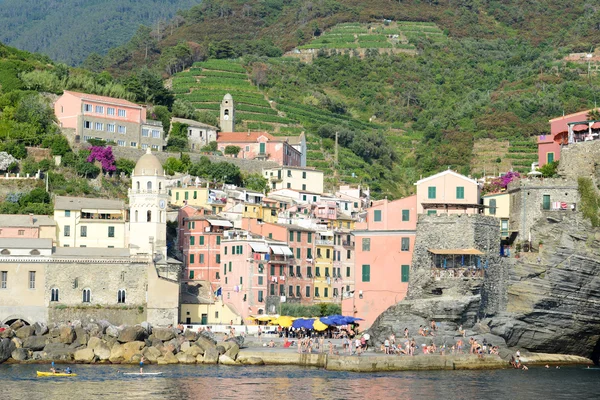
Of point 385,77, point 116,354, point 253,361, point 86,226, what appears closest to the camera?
point 253,361

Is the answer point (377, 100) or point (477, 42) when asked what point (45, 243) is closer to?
point (377, 100)

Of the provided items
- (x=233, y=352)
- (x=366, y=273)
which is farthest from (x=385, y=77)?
(x=233, y=352)

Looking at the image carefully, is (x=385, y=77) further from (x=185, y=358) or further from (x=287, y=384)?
(x=287, y=384)

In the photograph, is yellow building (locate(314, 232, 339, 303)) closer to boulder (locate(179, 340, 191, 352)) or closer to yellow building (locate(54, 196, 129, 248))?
yellow building (locate(54, 196, 129, 248))

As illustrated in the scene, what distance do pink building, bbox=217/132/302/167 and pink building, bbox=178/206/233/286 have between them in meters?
24.5

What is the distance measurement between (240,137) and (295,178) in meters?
11.0

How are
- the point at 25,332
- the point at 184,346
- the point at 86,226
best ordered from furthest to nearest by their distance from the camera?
the point at 86,226 < the point at 25,332 < the point at 184,346

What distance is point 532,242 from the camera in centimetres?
7319

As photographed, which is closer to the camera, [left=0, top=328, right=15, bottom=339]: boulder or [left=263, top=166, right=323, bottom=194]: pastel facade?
[left=0, top=328, right=15, bottom=339]: boulder

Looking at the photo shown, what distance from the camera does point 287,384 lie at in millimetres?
60062

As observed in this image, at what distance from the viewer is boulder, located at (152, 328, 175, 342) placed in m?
71.2

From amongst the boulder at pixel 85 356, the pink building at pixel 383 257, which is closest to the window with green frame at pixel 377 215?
the pink building at pixel 383 257

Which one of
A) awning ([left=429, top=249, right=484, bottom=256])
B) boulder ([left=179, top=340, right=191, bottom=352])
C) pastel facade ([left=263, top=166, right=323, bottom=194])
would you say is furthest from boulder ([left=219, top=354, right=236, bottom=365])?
pastel facade ([left=263, top=166, right=323, bottom=194])

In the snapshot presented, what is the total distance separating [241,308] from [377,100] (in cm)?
7678
